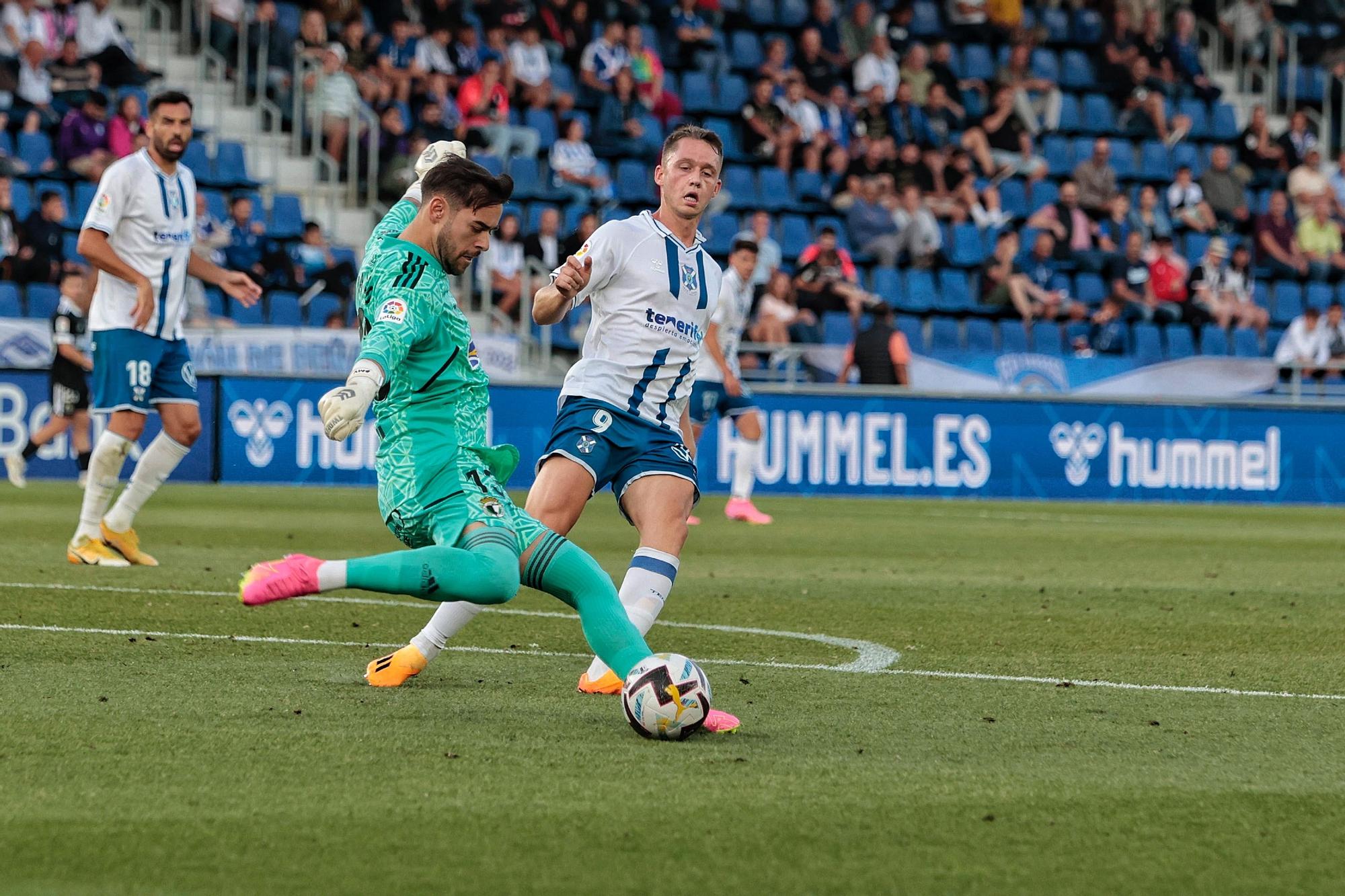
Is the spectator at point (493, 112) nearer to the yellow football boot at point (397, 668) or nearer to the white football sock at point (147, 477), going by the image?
the white football sock at point (147, 477)

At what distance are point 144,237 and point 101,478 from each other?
1.23 m

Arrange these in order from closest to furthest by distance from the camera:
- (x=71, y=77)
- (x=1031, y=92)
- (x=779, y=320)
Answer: (x=71, y=77) < (x=779, y=320) < (x=1031, y=92)

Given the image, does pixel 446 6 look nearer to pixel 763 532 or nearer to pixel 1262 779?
pixel 763 532

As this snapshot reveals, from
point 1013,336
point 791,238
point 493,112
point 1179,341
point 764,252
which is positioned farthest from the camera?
point 1179,341

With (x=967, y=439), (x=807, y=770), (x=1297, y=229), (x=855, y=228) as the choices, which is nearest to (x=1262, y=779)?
(x=807, y=770)

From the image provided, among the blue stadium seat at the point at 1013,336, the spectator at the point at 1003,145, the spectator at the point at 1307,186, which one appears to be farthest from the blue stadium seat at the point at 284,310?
the spectator at the point at 1307,186

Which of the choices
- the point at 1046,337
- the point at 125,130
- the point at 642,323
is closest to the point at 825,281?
the point at 1046,337

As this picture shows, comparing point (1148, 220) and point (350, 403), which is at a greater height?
point (1148, 220)

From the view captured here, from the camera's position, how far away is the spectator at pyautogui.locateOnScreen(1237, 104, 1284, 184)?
26.9 m

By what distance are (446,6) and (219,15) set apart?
2862 mm

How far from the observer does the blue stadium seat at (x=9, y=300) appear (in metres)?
18.0

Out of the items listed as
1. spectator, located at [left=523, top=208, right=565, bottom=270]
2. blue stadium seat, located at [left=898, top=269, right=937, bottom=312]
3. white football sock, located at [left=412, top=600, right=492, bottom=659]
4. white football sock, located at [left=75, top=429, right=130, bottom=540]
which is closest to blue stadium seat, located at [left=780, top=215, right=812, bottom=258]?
blue stadium seat, located at [left=898, top=269, right=937, bottom=312]

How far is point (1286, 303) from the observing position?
24.8 m

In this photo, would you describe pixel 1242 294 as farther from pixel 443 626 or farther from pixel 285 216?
pixel 443 626
